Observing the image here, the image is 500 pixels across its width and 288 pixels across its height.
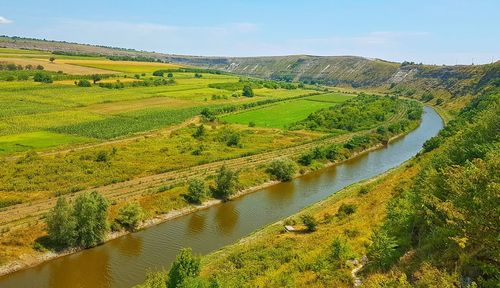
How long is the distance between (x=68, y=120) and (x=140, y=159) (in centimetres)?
3508

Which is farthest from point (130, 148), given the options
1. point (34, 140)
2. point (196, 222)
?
point (196, 222)

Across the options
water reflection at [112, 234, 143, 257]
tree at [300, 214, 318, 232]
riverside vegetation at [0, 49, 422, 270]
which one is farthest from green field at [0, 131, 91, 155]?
tree at [300, 214, 318, 232]

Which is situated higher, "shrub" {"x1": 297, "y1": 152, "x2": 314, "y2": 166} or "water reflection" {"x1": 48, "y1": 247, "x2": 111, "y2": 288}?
"shrub" {"x1": 297, "y1": 152, "x2": 314, "y2": 166}

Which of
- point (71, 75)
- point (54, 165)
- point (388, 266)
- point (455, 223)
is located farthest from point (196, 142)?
point (71, 75)

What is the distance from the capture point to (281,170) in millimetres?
59531

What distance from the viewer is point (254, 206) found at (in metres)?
49.7

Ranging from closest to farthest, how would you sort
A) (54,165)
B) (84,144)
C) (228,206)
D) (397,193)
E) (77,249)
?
(77,249)
(397,193)
(228,206)
(54,165)
(84,144)

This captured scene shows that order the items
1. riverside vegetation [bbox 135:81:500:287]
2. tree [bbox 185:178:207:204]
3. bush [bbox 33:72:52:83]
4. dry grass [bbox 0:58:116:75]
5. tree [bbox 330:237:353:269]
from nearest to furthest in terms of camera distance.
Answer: riverside vegetation [bbox 135:81:500:287], tree [bbox 330:237:353:269], tree [bbox 185:178:207:204], bush [bbox 33:72:52:83], dry grass [bbox 0:58:116:75]

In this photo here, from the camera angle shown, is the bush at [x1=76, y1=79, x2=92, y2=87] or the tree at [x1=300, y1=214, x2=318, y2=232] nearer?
the tree at [x1=300, y1=214, x2=318, y2=232]

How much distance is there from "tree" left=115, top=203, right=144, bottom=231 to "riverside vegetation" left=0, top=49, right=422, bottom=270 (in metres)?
0.11

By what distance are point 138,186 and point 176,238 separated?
1379cm

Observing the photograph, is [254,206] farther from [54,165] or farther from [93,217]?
[54,165]

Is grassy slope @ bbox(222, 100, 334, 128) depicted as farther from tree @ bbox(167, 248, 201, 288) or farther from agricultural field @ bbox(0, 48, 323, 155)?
tree @ bbox(167, 248, 201, 288)

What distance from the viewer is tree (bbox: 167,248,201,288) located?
23716mm
